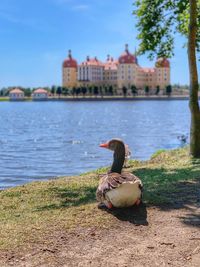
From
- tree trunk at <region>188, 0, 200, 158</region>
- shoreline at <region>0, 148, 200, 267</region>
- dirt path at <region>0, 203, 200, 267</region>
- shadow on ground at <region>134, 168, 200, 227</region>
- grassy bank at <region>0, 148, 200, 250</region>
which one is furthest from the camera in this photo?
tree trunk at <region>188, 0, 200, 158</region>

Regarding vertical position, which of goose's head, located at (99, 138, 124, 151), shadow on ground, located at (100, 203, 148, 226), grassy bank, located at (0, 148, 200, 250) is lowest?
grassy bank, located at (0, 148, 200, 250)

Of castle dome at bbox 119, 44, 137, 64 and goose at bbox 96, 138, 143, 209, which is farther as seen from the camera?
castle dome at bbox 119, 44, 137, 64

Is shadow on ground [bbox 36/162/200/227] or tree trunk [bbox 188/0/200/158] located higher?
tree trunk [bbox 188/0/200/158]

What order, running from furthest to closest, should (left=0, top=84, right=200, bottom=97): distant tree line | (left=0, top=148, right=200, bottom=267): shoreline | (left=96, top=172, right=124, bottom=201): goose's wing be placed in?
1. (left=0, top=84, right=200, bottom=97): distant tree line
2. (left=96, top=172, right=124, bottom=201): goose's wing
3. (left=0, top=148, right=200, bottom=267): shoreline

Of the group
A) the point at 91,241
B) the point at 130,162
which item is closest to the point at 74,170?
the point at 130,162

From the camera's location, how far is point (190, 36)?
13.6 metres

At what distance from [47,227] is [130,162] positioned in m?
9.61

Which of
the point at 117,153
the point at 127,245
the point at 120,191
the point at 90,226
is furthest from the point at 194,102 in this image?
the point at 127,245

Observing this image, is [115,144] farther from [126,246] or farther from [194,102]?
[194,102]

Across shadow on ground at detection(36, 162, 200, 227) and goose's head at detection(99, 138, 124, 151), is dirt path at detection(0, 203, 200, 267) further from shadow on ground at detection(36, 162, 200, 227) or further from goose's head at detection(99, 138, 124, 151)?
goose's head at detection(99, 138, 124, 151)

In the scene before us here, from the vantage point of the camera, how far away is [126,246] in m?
5.86

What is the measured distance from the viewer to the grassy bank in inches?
253

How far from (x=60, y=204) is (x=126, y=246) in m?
2.60

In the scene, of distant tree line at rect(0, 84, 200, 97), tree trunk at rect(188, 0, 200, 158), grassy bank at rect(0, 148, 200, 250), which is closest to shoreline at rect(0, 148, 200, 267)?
grassy bank at rect(0, 148, 200, 250)
